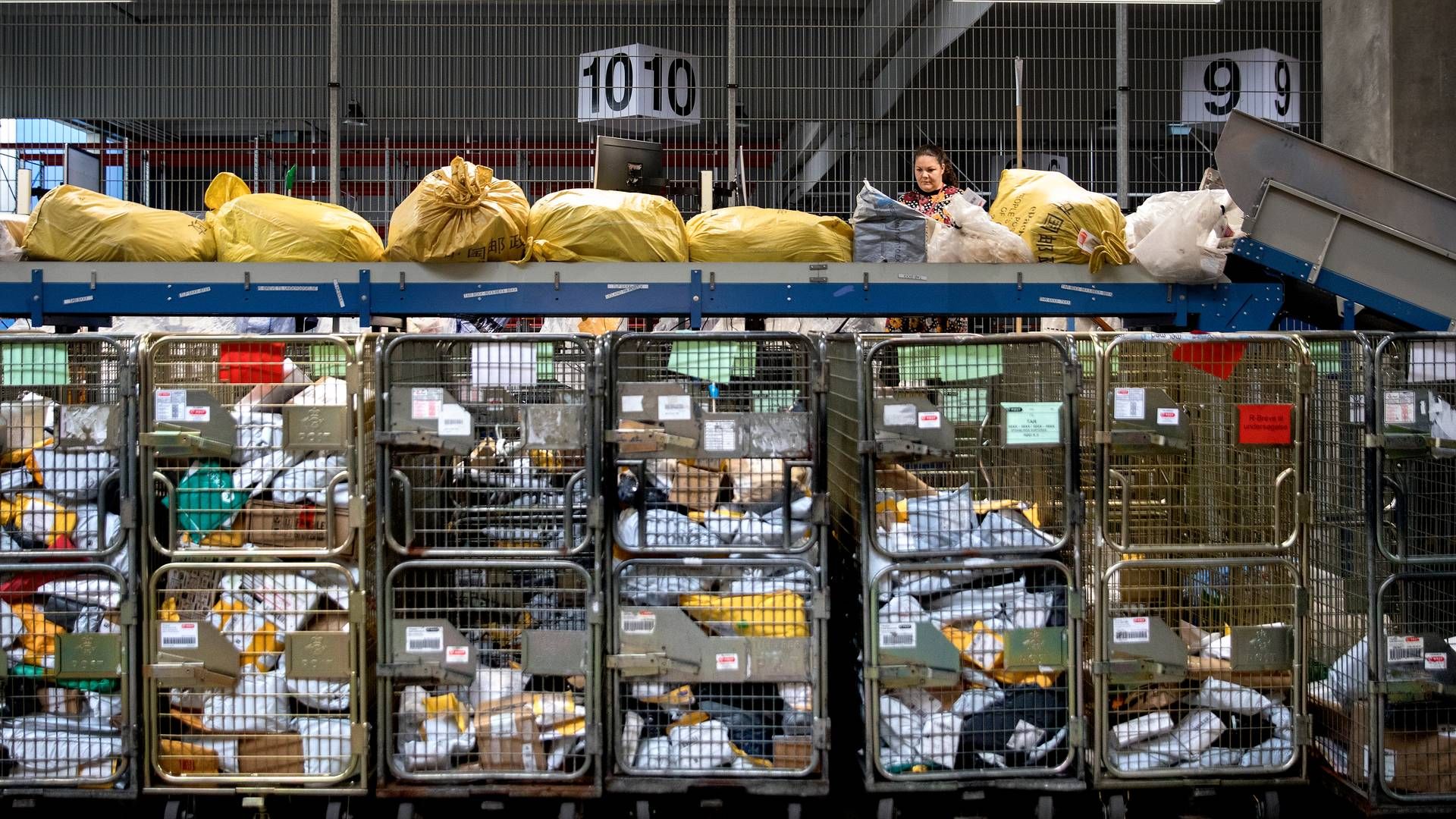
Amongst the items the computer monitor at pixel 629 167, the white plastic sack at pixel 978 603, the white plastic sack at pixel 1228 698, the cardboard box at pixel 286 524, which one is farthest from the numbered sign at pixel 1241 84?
the cardboard box at pixel 286 524

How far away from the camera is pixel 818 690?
3.24m

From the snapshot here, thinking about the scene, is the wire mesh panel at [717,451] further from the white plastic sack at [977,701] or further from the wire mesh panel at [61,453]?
the wire mesh panel at [61,453]

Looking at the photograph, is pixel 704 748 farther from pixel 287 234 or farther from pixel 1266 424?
pixel 287 234

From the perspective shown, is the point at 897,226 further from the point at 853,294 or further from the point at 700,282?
the point at 700,282

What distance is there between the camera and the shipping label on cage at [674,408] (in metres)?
3.20

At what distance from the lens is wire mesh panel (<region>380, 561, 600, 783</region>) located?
10.6 ft

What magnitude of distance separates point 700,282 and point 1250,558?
8.12ft

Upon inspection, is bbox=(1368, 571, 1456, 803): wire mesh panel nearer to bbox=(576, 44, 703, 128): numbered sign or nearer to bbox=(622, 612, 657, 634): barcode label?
bbox=(622, 612, 657, 634): barcode label

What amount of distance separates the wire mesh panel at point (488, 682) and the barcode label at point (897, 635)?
852 millimetres

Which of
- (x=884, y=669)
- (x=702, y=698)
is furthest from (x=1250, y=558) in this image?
(x=702, y=698)

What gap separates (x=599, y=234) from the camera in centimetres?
477

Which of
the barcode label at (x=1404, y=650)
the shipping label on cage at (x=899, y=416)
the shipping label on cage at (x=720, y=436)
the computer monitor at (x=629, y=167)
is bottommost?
the barcode label at (x=1404, y=650)

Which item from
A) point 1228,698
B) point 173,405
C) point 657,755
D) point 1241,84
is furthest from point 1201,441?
point 1241,84

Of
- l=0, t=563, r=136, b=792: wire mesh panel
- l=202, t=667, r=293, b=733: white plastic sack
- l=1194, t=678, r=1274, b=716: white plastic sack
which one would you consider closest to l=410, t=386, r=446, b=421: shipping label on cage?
l=202, t=667, r=293, b=733: white plastic sack
